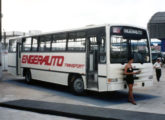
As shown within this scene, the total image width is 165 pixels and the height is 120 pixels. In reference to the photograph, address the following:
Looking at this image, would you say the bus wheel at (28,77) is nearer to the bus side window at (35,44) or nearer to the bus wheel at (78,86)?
the bus side window at (35,44)

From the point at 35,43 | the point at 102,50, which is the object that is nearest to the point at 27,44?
the point at 35,43

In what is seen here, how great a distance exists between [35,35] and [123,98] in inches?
291

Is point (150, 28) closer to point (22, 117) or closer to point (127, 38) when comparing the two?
point (127, 38)

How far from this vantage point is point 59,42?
14.4 metres

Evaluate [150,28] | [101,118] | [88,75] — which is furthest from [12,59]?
[150,28]

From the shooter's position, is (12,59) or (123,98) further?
(12,59)

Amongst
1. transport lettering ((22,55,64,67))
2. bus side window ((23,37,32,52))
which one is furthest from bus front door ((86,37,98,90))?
bus side window ((23,37,32,52))

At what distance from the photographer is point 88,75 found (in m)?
12.3

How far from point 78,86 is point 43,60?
3724 mm

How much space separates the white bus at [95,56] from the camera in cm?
1105

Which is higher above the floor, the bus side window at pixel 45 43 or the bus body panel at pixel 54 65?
the bus side window at pixel 45 43

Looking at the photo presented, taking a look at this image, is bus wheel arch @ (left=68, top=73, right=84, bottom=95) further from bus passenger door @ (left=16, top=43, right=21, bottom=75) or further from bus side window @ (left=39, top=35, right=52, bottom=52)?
bus passenger door @ (left=16, top=43, right=21, bottom=75)

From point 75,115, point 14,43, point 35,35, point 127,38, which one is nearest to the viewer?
point 75,115

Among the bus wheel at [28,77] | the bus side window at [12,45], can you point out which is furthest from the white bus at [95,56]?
the bus side window at [12,45]
